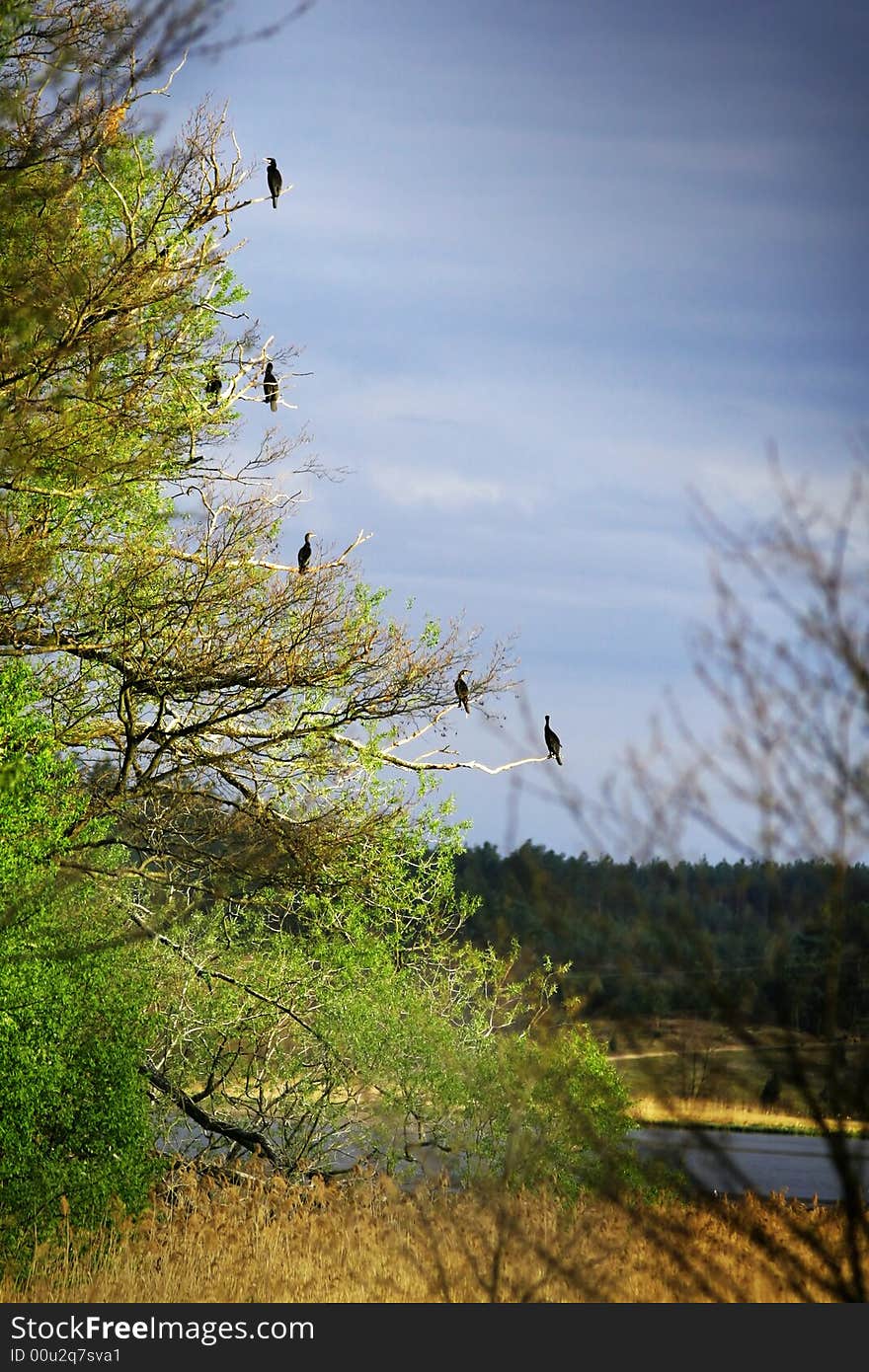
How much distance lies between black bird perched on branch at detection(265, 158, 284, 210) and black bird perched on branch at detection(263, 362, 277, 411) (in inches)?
72.0

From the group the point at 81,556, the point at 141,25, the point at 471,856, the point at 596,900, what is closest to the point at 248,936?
the point at 81,556

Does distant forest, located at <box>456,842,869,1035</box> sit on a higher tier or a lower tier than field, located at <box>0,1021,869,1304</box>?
higher

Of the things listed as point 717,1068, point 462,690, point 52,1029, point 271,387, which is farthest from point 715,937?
point 271,387

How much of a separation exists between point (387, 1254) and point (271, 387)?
8079 mm

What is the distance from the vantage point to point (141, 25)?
34.1 feet

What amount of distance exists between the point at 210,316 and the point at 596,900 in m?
9.87

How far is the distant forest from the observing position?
3938mm

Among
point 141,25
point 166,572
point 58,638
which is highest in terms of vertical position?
point 141,25

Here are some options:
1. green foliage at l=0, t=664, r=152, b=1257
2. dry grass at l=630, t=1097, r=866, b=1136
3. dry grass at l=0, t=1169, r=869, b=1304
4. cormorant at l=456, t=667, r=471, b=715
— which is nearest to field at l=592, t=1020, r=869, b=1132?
dry grass at l=630, t=1097, r=866, b=1136

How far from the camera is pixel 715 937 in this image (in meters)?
4.11

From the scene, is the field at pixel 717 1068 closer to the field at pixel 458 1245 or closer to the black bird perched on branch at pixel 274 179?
the field at pixel 458 1245

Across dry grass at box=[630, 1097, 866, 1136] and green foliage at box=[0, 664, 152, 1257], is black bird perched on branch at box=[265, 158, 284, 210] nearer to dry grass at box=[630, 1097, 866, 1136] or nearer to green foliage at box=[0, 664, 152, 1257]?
green foliage at box=[0, 664, 152, 1257]

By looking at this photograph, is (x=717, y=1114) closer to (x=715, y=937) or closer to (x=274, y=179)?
(x=715, y=937)
